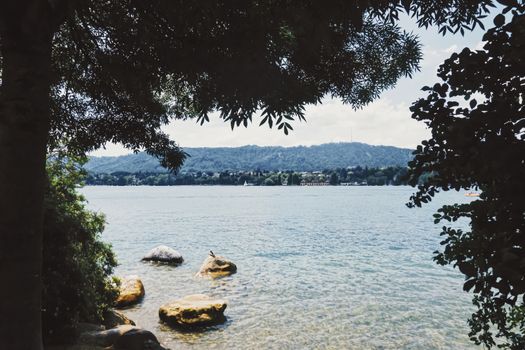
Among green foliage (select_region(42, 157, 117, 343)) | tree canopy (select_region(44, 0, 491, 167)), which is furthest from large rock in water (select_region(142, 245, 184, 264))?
tree canopy (select_region(44, 0, 491, 167))

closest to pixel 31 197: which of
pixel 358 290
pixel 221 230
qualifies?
pixel 358 290

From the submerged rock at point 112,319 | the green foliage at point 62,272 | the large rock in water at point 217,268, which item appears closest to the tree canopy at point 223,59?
the green foliage at point 62,272

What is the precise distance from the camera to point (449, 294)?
71.4ft

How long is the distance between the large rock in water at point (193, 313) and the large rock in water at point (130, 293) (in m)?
3.43

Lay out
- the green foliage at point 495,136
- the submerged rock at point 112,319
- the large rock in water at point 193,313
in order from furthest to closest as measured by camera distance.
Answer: the large rock in water at point 193,313
the submerged rock at point 112,319
the green foliage at point 495,136

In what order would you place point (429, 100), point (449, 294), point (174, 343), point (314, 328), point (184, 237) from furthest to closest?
point (184, 237), point (449, 294), point (314, 328), point (174, 343), point (429, 100)

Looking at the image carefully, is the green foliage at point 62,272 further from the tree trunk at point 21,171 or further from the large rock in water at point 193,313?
the tree trunk at point 21,171

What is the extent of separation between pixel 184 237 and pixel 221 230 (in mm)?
8078

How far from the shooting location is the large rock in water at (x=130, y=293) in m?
19.6

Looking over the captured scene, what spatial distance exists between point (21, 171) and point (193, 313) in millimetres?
13224

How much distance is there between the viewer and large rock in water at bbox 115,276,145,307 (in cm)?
1959

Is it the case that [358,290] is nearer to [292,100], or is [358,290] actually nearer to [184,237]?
[292,100]

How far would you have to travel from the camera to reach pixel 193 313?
1625 centimetres

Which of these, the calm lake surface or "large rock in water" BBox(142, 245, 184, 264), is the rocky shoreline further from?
"large rock in water" BBox(142, 245, 184, 264)
